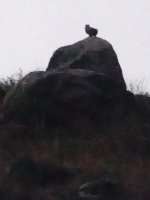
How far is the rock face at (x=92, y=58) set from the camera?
2978cm

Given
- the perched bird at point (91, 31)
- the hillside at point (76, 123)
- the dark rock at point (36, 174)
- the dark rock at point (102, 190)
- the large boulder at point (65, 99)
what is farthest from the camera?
the perched bird at point (91, 31)

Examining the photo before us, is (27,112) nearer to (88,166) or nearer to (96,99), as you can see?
(96,99)

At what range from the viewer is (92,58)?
29984mm

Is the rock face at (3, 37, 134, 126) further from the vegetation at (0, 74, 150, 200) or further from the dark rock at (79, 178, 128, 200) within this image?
the dark rock at (79, 178, 128, 200)

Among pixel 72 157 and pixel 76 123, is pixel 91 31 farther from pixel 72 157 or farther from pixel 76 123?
pixel 72 157

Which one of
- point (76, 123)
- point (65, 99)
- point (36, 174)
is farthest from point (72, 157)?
point (65, 99)

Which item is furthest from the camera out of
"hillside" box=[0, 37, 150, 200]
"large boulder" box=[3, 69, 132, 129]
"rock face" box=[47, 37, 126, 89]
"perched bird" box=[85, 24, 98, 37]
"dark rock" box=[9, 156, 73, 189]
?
"perched bird" box=[85, 24, 98, 37]

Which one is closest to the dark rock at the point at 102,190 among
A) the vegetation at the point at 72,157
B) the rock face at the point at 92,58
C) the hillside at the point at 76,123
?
the vegetation at the point at 72,157

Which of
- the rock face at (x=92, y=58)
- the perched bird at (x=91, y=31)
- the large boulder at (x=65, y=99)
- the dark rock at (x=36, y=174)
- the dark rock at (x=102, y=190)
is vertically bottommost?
the dark rock at (x=102, y=190)

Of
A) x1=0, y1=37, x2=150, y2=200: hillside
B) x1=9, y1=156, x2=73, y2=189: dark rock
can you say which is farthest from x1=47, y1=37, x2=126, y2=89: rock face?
x1=9, y1=156, x2=73, y2=189: dark rock

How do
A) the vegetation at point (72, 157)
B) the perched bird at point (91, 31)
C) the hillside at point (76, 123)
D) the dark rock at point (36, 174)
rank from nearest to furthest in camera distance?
the vegetation at point (72, 157)
the dark rock at point (36, 174)
the hillside at point (76, 123)
the perched bird at point (91, 31)

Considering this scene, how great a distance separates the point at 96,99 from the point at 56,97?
1.31m

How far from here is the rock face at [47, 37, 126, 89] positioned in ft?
97.7

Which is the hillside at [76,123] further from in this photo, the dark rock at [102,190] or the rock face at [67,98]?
the dark rock at [102,190]
